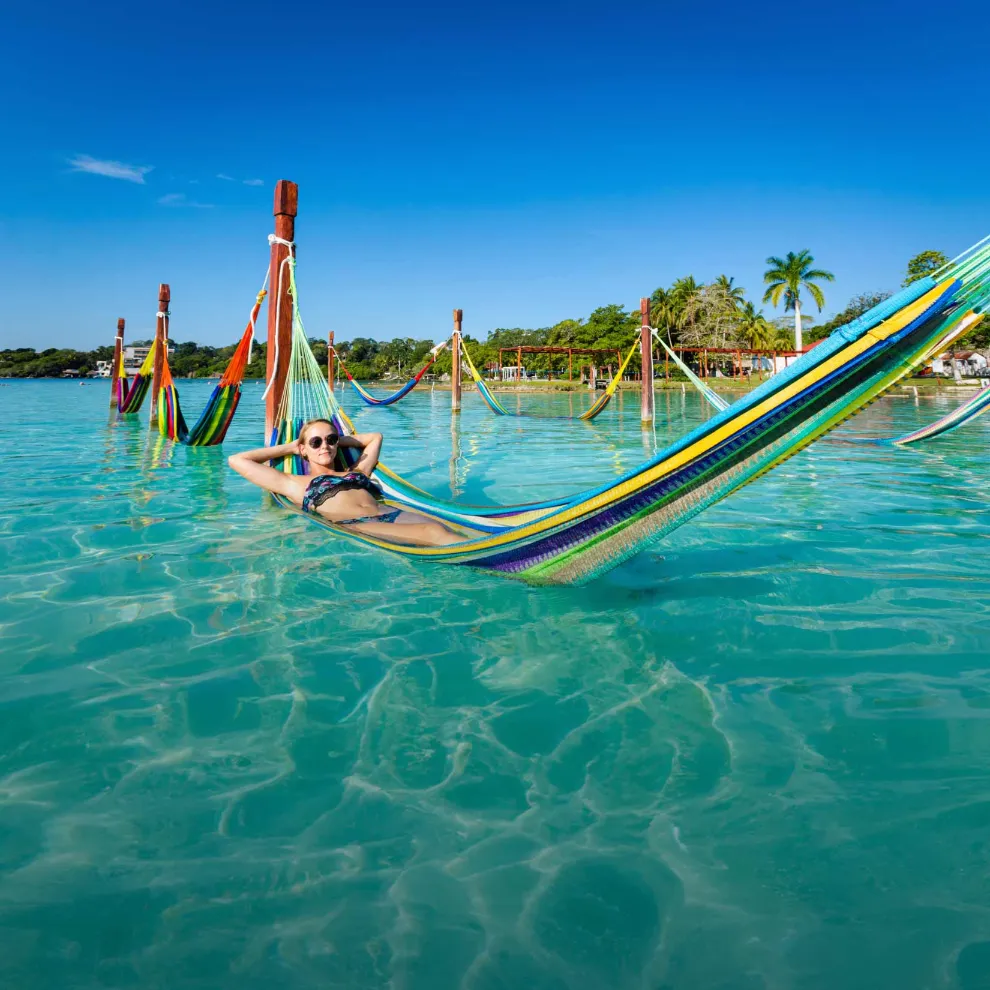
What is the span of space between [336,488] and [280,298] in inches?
84.7

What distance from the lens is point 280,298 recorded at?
540cm

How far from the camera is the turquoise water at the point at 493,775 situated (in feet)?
4.42

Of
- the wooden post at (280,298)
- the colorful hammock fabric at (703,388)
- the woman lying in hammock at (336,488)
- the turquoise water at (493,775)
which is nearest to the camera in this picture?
the turquoise water at (493,775)

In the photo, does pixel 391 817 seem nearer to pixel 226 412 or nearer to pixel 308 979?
pixel 308 979

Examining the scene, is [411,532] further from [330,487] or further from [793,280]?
[793,280]

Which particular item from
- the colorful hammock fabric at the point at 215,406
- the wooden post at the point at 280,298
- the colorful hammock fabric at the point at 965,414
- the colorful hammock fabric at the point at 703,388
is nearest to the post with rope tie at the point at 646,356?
the colorful hammock fabric at the point at 703,388

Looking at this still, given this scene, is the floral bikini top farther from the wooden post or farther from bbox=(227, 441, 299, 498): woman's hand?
the wooden post

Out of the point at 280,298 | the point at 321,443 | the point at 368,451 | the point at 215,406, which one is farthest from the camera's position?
the point at 215,406

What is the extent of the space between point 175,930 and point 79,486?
19.0ft

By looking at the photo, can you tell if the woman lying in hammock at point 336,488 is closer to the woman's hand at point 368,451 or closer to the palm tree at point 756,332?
the woman's hand at point 368,451

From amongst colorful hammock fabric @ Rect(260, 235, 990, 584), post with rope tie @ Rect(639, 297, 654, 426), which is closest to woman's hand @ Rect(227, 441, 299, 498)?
colorful hammock fabric @ Rect(260, 235, 990, 584)

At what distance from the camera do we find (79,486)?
20.3 feet

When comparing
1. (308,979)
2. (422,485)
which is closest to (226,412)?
(422,485)

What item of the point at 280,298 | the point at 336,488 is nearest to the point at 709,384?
the point at 280,298
